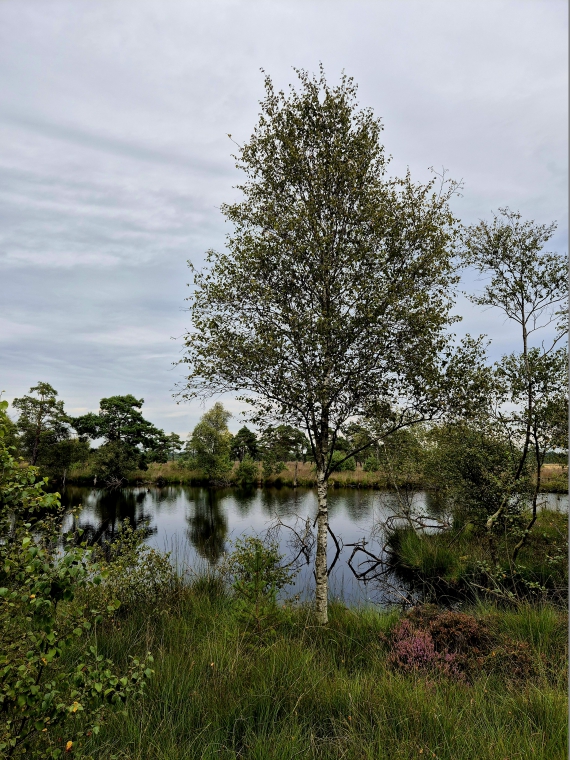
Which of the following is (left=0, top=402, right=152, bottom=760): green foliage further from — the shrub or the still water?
the still water

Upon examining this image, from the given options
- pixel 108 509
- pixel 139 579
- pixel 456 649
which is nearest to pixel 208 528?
pixel 108 509

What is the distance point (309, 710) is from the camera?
4.04 m

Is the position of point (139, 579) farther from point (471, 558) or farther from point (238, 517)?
point (238, 517)

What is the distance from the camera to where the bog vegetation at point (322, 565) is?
9.36 feet

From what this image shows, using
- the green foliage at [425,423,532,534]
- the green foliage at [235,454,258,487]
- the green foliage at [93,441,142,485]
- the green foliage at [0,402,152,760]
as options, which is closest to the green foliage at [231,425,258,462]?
the green foliage at [235,454,258,487]

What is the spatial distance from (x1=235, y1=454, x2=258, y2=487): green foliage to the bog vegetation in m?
33.3

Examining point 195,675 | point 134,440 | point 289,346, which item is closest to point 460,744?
point 195,675

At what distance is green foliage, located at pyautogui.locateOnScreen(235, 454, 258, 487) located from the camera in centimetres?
4538

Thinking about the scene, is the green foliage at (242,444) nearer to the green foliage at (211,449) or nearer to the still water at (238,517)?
the green foliage at (211,449)

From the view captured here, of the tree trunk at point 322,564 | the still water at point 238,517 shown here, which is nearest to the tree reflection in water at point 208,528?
the still water at point 238,517

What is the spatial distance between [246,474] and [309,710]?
42.5 metres

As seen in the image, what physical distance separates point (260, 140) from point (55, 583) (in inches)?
315

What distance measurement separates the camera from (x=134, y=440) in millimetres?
48062

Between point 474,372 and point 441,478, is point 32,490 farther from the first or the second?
point 441,478
